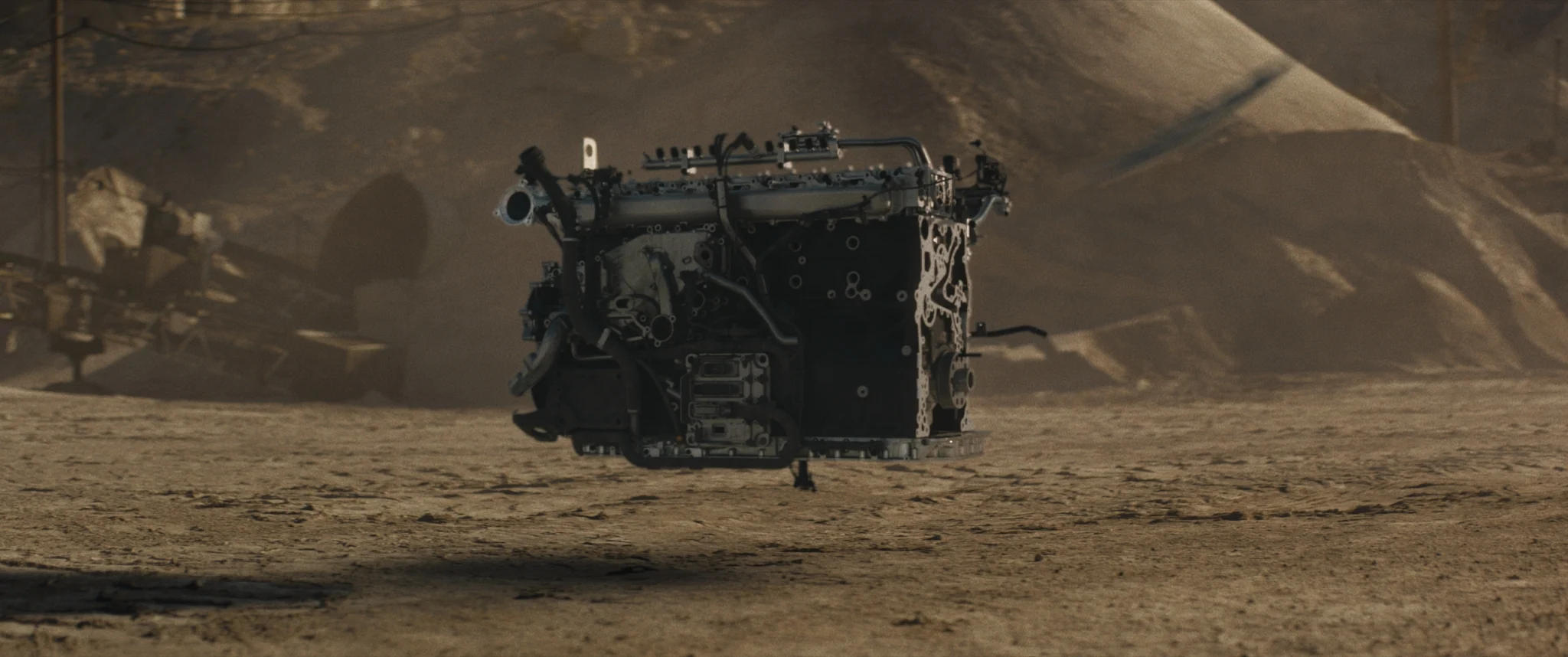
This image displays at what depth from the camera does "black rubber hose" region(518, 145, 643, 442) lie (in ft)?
35.7

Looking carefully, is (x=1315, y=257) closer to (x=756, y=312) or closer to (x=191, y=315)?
(x=191, y=315)

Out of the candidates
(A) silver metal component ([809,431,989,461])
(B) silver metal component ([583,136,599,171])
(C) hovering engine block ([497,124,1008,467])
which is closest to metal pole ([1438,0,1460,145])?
(C) hovering engine block ([497,124,1008,467])

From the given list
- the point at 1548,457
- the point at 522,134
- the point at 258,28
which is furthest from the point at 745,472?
the point at 258,28

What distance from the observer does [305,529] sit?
9727 mm

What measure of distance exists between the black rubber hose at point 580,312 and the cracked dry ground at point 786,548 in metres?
0.69

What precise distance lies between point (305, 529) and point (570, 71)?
32665 mm

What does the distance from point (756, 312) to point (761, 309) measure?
13cm

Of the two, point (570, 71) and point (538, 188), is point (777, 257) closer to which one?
point (538, 188)

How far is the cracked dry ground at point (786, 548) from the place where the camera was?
654cm

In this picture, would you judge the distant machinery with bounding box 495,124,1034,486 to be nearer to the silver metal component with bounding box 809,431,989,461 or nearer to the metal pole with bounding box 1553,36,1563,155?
the silver metal component with bounding box 809,431,989,461

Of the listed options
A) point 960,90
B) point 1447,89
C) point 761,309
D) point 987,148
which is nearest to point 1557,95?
point 1447,89

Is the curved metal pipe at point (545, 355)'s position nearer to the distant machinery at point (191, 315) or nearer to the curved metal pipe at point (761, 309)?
the curved metal pipe at point (761, 309)

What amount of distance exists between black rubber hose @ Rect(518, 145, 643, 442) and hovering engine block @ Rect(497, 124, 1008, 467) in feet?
0.04

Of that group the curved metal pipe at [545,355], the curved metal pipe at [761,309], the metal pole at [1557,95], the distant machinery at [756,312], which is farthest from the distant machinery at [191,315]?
the metal pole at [1557,95]
